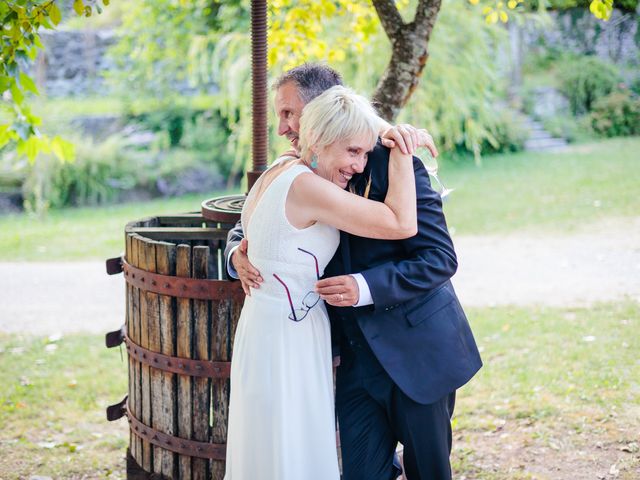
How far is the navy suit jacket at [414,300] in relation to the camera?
2.71 m

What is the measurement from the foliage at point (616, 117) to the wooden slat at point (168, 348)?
55.6 feet

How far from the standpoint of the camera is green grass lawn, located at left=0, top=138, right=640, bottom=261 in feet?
37.3

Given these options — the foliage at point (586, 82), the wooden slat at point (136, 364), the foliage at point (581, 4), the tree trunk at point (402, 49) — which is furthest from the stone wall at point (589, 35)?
the wooden slat at point (136, 364)

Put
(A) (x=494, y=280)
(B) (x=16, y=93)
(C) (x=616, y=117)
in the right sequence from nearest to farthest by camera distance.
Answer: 1. (B) (x=16, y=93)
2. (A) (x=494, y=280)
3. (C) (x=616, y=117)

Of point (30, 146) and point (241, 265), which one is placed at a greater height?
point (30, 146)

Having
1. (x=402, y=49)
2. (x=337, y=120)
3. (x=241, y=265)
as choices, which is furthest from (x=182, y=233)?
(x=402, y=49)

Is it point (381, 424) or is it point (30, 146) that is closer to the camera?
point (381, 424)

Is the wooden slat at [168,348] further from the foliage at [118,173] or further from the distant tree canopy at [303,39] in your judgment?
the foliage at [118,173]

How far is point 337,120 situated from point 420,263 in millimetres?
534

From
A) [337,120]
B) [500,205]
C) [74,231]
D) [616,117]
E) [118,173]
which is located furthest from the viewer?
[616,117]

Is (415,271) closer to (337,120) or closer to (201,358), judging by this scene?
(337,120)

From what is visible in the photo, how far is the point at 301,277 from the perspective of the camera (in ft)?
9.19

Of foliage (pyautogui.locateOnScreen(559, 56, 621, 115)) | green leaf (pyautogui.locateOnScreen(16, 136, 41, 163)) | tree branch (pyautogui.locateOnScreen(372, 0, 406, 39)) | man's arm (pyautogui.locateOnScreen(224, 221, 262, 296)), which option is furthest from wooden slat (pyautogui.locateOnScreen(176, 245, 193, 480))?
foliage (pyautogui.locateOnScreen(559, 56, 621, 115))

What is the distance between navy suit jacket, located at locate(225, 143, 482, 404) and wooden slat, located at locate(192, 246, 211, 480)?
2.51 ft
